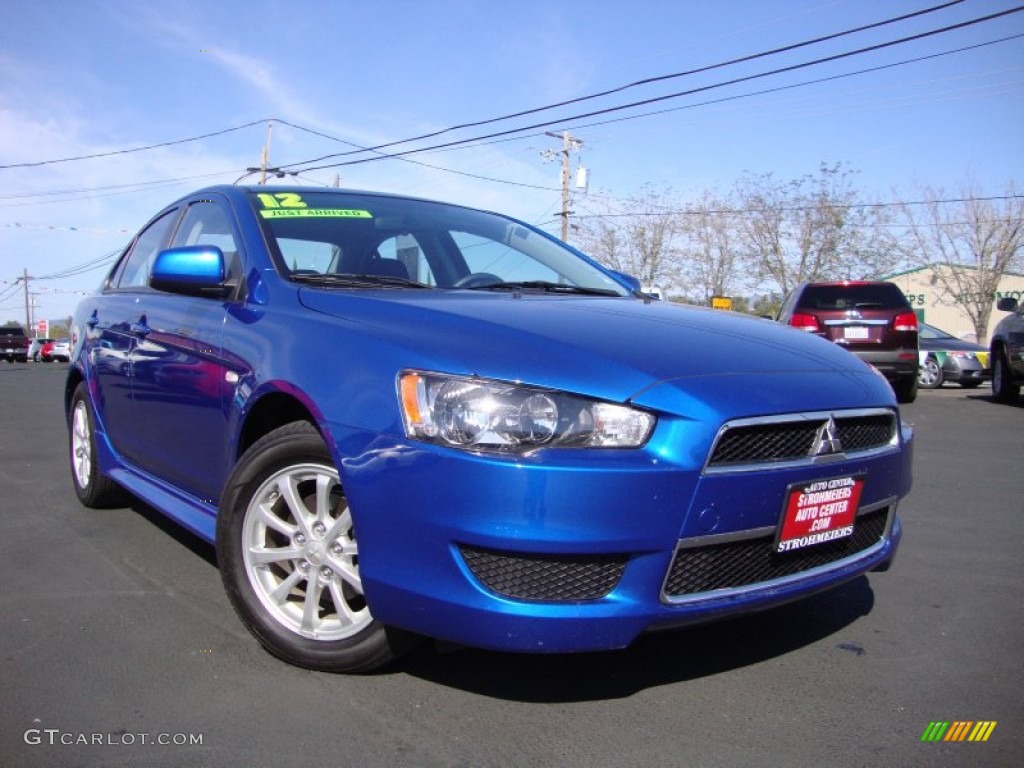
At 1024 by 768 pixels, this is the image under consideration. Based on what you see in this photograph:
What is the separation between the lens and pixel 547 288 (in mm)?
3650

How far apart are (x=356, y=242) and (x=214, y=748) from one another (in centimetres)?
197

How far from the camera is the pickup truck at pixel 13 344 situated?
44.2 m

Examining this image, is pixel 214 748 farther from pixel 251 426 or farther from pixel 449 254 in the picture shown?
pixel 449 254

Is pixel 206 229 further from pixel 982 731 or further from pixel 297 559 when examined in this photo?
pixel 982 731

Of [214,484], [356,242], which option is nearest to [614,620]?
[214,484]

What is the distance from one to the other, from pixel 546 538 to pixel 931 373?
15.6 meters

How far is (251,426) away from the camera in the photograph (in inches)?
118

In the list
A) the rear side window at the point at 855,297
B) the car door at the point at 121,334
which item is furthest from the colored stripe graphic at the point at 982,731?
the rear side window at the point at 855,297

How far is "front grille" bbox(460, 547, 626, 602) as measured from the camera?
221 centimetres

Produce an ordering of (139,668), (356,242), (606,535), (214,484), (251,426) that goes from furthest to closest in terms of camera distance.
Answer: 1. (356,242)
2. (214,484)
3. (251,426)
4. (139,668)
5. (606,535)

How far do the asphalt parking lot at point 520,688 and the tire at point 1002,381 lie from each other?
8.55m

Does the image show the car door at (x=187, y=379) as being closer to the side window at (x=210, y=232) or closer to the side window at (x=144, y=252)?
the side window at (x=210, y=232)

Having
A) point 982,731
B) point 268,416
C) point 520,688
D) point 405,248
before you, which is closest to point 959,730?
point 982,731

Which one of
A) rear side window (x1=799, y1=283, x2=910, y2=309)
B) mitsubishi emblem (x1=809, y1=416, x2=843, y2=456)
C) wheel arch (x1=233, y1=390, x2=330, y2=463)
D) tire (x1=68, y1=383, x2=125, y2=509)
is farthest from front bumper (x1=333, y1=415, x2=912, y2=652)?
rear side window (x1=799, y1=283, x2=910, y2=309)
